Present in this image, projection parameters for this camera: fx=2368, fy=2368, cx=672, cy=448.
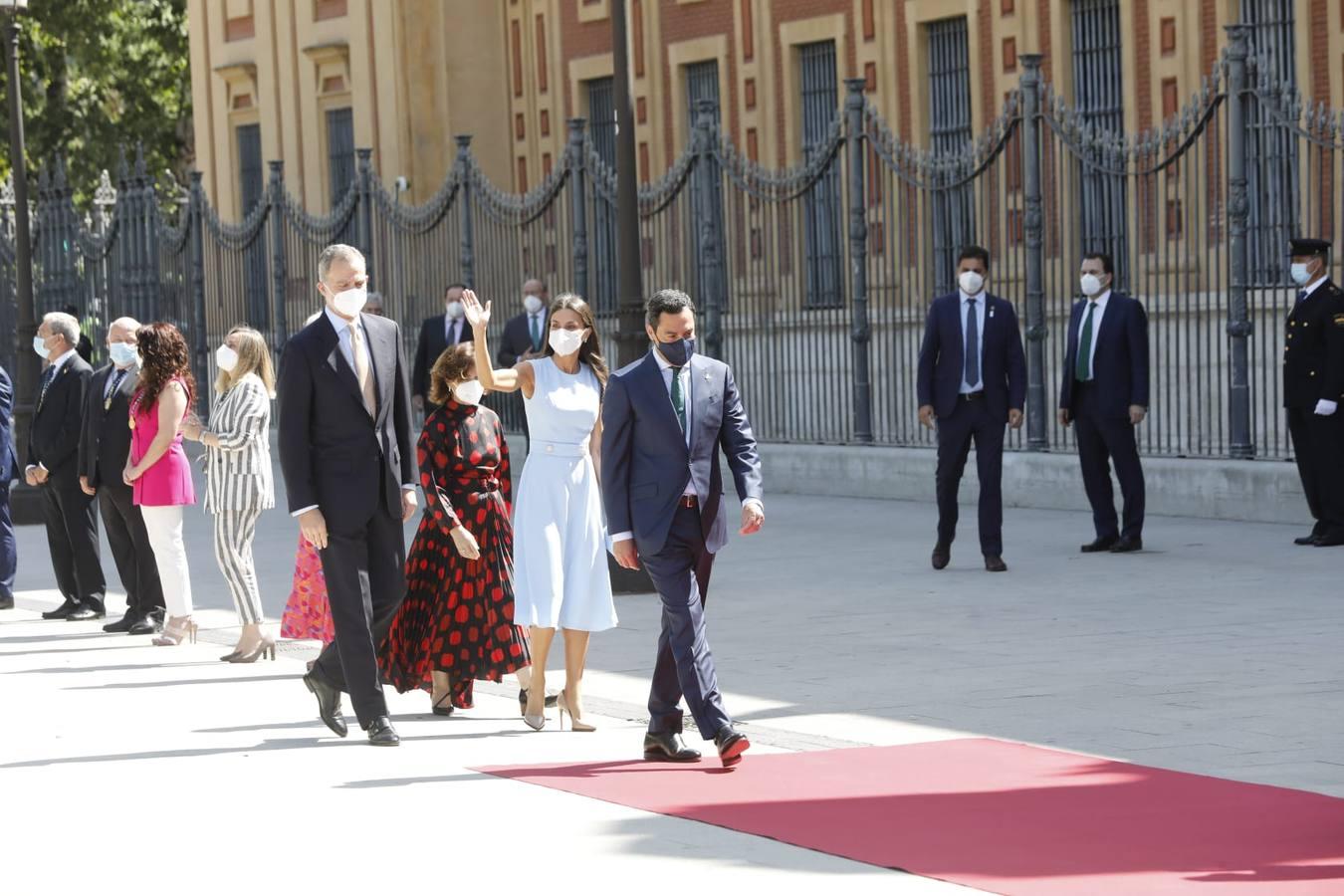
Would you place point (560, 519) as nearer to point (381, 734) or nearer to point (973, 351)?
point (381, 734)

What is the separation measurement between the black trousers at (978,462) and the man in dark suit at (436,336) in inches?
297

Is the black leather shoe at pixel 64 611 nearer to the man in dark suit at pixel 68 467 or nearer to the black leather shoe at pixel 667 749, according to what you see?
the man in dark suit at pixel 68 467

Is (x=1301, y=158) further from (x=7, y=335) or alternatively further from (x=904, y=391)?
(x=7, y=335)

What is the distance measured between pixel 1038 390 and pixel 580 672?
915cm

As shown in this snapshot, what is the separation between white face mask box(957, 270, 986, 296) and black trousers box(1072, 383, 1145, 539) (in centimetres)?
121

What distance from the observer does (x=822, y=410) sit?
2034 centimetres

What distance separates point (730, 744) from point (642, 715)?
1520 mm

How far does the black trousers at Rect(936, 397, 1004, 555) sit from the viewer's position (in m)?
13.9

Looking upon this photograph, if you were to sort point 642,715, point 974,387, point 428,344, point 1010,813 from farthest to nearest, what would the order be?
1. point 428,344
2. point 974,387
3. point 642,715
4. point 1010,813

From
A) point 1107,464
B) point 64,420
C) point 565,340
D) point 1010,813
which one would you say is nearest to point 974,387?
point 1107,464

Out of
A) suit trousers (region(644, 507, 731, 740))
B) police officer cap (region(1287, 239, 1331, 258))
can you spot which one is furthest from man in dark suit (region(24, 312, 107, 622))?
police officer cap (region(1287, 239, 1331, 258))

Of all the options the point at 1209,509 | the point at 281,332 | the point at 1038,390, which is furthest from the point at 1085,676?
the point at 281,332

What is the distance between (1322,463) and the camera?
48.0 feet

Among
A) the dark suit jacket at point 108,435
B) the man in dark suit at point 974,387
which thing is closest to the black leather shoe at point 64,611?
the dark suit jacket at point 108,435
